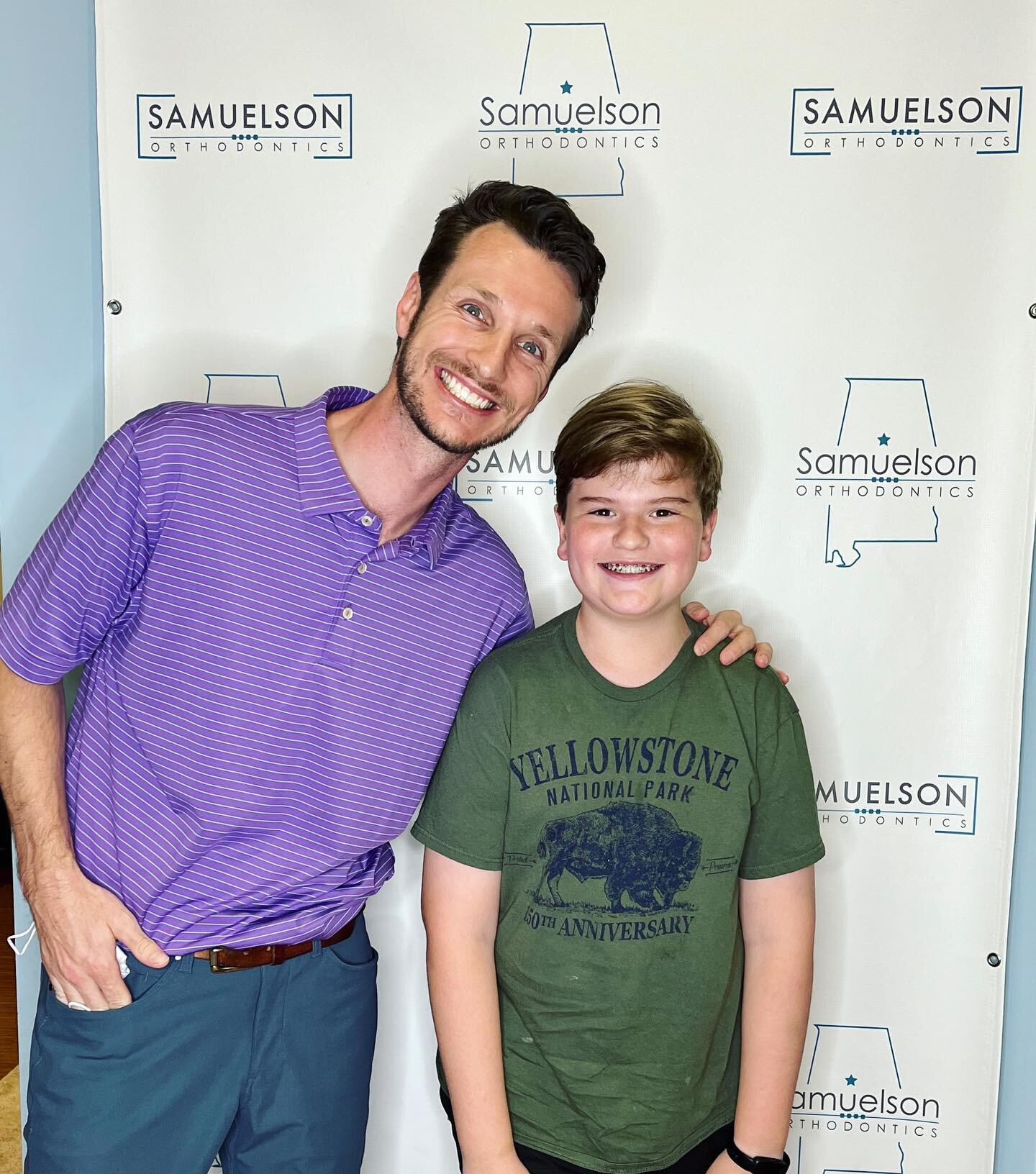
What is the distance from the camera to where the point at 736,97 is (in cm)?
166

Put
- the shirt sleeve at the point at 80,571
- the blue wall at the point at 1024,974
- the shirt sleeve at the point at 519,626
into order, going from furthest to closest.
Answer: the blue wall at the point at 1024,974 < the shirt sleeve at the point at 519,626 < the shirt sleeve at the point at 80,571

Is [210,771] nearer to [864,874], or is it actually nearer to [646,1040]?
[646,1040]

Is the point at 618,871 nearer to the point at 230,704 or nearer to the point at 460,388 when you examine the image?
the point at 230,704

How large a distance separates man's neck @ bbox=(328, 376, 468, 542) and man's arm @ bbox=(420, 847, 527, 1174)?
457 mm

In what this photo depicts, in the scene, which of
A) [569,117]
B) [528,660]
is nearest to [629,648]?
[528,660]

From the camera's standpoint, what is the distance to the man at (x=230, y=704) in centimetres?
132

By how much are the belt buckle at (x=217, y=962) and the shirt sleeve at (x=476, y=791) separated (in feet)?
0.92

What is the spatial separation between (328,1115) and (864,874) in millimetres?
936

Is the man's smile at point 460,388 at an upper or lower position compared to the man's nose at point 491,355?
lower

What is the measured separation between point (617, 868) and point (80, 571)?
0.76 metres

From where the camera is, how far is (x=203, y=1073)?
1.35 meters

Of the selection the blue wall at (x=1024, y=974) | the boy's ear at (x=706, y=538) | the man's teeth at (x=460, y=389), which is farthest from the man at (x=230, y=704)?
the blue wall at (x=1024, y=974)

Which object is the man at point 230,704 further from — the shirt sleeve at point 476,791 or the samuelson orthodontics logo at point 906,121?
the samuelson orthodontics logo at point 906,121

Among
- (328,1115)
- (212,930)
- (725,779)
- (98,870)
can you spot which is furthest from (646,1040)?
(98,870)
